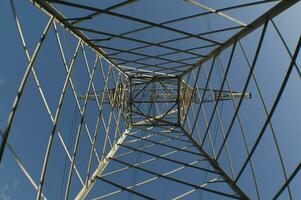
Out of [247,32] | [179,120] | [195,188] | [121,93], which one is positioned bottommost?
[195,188]

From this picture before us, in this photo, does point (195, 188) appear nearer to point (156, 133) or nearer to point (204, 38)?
point (204, 38)

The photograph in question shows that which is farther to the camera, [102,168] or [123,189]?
[102,168]

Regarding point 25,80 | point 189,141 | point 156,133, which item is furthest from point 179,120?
point 25,80

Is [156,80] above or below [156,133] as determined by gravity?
above

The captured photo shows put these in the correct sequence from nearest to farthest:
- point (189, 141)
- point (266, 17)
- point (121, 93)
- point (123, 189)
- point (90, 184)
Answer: point (266, 17)
point (123, 189)
point (90, 184)
point (189, 141)
point (121, 93)

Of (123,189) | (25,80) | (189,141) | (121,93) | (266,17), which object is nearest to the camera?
(25,80)

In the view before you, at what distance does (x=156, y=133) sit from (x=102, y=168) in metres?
4.29

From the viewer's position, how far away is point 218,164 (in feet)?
29.9

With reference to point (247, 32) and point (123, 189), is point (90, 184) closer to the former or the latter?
point (123, 189)

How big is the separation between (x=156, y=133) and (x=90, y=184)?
5426 millimetres

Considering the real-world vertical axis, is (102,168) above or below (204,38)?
below

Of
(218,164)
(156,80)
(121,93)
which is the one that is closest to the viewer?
(218,164)

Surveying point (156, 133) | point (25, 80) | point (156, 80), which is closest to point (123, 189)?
point (25, 80)

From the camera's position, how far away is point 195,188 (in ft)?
25.7
